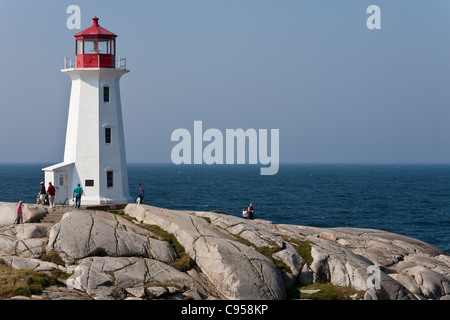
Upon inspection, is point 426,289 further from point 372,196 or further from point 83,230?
point 372,196

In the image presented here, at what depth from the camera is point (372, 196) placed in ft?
365

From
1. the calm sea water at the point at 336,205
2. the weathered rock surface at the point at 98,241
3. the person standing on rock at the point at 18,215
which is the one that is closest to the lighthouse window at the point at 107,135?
the person standing on rock at the point at 18,215

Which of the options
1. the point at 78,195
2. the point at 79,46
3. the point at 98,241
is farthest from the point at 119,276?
the point at 79,46

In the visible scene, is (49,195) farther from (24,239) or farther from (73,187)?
(24,239)

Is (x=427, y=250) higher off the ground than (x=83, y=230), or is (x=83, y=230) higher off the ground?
(x=83, y=230)

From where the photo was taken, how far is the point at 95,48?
133 ft

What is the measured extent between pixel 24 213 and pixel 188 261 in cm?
1102

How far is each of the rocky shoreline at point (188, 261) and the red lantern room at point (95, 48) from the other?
1085cm

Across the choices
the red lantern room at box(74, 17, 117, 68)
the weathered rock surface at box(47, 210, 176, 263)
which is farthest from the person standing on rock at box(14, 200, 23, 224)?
the red lantern room at box(74, 17, 117, 68)

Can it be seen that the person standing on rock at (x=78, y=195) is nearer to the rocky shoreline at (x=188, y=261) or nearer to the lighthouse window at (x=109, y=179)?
the rocky shoreline at (x=188, y=261)

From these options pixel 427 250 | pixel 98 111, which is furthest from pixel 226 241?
pixel 427 250

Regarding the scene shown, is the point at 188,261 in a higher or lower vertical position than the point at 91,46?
lower
